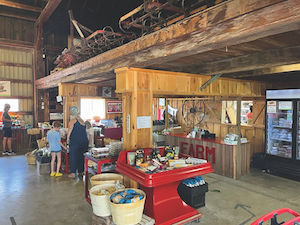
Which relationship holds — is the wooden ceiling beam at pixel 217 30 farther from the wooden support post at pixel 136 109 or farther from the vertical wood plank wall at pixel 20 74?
the vertical wood plank wall at pixel 20 74

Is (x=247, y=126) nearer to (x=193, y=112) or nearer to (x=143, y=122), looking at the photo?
(x=193, y=112)

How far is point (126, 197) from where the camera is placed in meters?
3.12

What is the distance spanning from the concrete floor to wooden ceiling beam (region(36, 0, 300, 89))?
2.83 m

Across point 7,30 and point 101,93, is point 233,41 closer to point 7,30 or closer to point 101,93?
point 101,93

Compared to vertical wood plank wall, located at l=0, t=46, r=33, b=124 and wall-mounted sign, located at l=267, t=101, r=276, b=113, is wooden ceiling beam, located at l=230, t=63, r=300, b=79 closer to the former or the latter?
wall-mounted sign, located at l=267, t=101, r=276, b=113

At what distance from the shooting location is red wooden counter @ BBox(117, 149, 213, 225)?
336 centimetres

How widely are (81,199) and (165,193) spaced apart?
201 centimetres

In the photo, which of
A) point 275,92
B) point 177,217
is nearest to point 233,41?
point 177,217

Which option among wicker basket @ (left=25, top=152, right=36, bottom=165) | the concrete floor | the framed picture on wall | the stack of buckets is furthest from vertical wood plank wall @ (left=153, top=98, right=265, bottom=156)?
wicker basket @ (left=25, top=152, right=36, bottom=165)

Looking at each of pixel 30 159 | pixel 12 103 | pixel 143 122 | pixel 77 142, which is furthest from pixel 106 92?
pixel 12 103

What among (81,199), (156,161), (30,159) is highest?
(156,161)

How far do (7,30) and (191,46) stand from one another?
1042cm

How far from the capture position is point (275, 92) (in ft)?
20.5

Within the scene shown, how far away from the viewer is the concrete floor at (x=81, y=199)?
3.94 m
